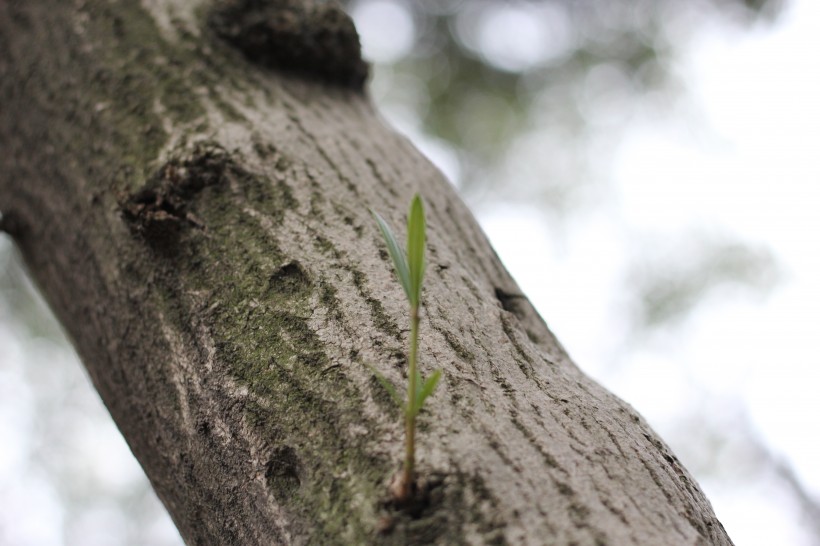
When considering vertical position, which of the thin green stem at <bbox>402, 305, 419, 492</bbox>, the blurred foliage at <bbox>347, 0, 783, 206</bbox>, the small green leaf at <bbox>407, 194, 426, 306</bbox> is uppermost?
the blurred foliage at <bbox>347, 0, 783, 206</bbox>

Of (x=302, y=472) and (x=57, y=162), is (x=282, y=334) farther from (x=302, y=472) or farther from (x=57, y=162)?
(x=57, y=162)

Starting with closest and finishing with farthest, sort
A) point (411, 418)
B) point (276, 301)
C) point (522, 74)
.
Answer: point (411, 418) < point (276, 301) < point (522, 74)

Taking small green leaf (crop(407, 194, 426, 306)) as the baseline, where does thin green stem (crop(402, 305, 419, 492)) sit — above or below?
below

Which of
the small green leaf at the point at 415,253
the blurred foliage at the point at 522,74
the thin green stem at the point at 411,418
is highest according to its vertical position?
the blurred foliage at the point at 522,74

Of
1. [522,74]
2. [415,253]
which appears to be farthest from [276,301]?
[522,74]

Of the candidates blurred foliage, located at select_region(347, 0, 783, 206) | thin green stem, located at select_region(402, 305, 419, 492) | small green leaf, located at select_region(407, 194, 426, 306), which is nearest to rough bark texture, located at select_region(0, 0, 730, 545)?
thin green stem, located at select_region(402, 305, 419, 492)

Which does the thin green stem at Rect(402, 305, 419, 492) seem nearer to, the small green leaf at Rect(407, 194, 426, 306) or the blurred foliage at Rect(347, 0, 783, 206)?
the small green leaf at Rect(407, 194, 426, 306)

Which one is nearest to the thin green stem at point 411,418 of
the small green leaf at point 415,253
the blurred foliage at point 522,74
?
the small green leaf at point 415,253

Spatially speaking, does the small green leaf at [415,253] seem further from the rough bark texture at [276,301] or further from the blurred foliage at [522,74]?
the blurred foliage at [522,74]

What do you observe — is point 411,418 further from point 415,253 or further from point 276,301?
point 276,301
